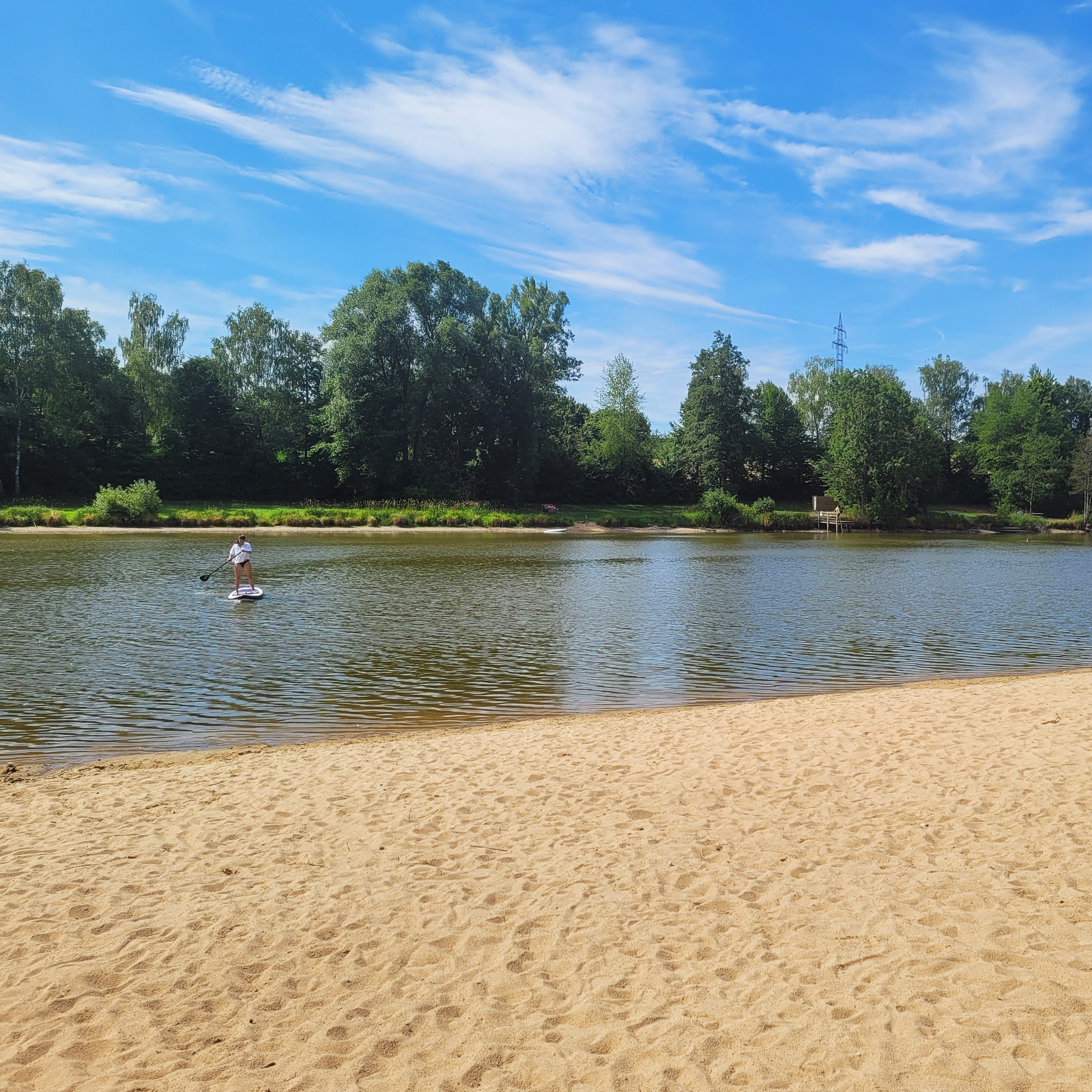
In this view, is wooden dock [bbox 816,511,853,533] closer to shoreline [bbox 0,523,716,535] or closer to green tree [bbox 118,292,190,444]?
shoreline [bbox 0,523,716,535]

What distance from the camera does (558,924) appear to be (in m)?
4.71

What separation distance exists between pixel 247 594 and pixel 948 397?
95.3m

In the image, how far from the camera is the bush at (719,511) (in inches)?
2427

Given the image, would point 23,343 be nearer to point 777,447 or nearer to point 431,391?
point 431,391

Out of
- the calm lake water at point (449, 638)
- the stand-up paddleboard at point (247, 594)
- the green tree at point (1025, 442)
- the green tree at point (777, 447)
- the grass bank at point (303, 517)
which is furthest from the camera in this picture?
the green tree at point (777, 447)

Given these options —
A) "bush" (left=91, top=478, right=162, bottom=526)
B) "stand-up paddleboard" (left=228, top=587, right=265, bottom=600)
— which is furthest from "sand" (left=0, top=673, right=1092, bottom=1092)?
"bush" (left=91, top=478, right=162, bottom=526)

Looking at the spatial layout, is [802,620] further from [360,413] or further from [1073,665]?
[360,413]

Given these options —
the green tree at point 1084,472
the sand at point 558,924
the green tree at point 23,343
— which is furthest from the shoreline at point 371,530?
the sand at point 558,924

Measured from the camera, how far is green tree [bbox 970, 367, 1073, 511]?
246ft

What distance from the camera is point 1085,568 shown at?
3288 centimetres

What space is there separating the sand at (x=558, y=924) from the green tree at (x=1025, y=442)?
78936mm

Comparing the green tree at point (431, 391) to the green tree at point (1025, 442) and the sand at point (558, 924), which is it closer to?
the green tree at point (1025, 442)

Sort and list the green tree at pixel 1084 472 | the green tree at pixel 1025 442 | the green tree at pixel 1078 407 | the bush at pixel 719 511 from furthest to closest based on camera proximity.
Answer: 1. the green tree at pixel 1078 407
2. the green tree at pixel 1025 442
3. the green tree at pixel 1084 472
4. the bush at pixel 719 511

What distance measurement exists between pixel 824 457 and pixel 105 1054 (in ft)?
258
